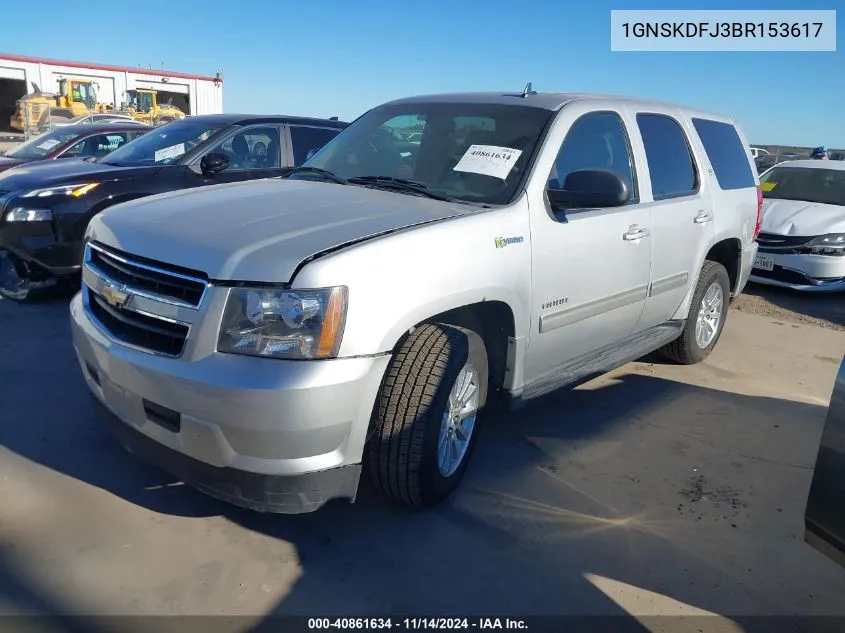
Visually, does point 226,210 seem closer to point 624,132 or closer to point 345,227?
point 345,227

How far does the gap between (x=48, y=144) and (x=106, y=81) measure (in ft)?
123

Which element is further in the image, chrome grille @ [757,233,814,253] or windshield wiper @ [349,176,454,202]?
chrome grille @ [757,233,814,253]

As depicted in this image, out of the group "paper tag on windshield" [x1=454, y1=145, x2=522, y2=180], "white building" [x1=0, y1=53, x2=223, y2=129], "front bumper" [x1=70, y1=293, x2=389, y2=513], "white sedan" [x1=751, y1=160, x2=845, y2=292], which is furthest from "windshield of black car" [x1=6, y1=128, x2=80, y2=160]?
"white building" [x1=0, y1=53, x2=223, y2=129]

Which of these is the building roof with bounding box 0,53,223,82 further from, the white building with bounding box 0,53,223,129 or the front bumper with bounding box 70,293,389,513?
the front bumper with bounding box 70,293,389,513

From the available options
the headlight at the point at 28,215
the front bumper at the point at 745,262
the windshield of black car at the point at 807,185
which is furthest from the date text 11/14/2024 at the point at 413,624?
the windshield of black car at the point at 807,185

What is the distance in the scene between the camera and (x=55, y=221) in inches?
218

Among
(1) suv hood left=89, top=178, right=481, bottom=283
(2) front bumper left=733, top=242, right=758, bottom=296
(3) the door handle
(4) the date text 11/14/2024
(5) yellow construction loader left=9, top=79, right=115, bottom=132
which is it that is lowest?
(4) the date text 11/14/2024

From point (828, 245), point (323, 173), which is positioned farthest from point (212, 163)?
point (828, 245)

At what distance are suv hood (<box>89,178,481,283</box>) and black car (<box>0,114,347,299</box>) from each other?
244 centimetres

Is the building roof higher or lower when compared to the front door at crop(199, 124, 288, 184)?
higher

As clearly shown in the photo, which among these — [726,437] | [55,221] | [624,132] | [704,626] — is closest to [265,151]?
[55,221]

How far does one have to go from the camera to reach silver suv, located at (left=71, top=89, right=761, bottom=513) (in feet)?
7.84

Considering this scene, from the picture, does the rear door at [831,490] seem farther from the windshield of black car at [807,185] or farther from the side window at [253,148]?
the windshield of black car at [807,185]

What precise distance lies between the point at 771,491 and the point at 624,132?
2158mm
